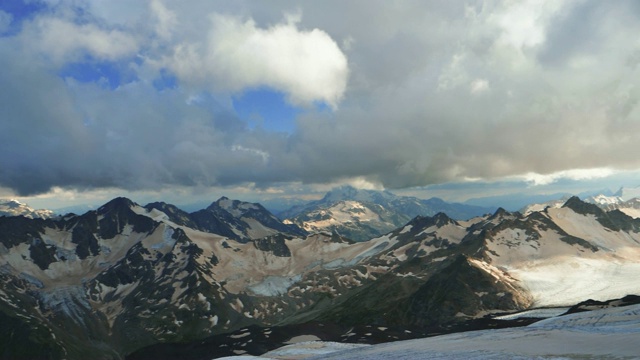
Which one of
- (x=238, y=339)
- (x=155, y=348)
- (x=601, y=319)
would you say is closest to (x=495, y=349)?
(x=601, y=319)

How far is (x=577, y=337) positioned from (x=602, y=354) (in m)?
14.5

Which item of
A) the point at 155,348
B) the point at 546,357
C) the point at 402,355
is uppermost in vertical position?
the point at 546,357

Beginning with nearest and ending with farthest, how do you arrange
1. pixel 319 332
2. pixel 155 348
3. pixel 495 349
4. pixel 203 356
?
pixel 495 349 → pixel 203 356 → pixel 319 332 → pixel 155 348

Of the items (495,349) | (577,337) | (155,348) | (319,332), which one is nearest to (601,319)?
(577,337)

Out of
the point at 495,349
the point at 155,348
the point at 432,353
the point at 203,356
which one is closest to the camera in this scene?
the point at 495,349

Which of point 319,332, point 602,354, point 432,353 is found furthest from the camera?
point 319,332

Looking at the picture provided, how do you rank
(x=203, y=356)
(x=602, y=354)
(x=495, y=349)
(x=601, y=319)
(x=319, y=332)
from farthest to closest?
(x=319, y=332) < (x=203, y=356) < (x=601, y=319) < (x=495, y=349) < (x=602, y=354)

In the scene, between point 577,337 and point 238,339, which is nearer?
point 577,337

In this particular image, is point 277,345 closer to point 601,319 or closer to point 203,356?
point 203,356

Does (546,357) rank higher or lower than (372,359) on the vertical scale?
higher

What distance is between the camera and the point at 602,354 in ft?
143

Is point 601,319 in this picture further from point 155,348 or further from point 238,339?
point 155,348

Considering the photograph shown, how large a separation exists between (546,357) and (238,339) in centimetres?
14433

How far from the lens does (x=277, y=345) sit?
5837 inches
